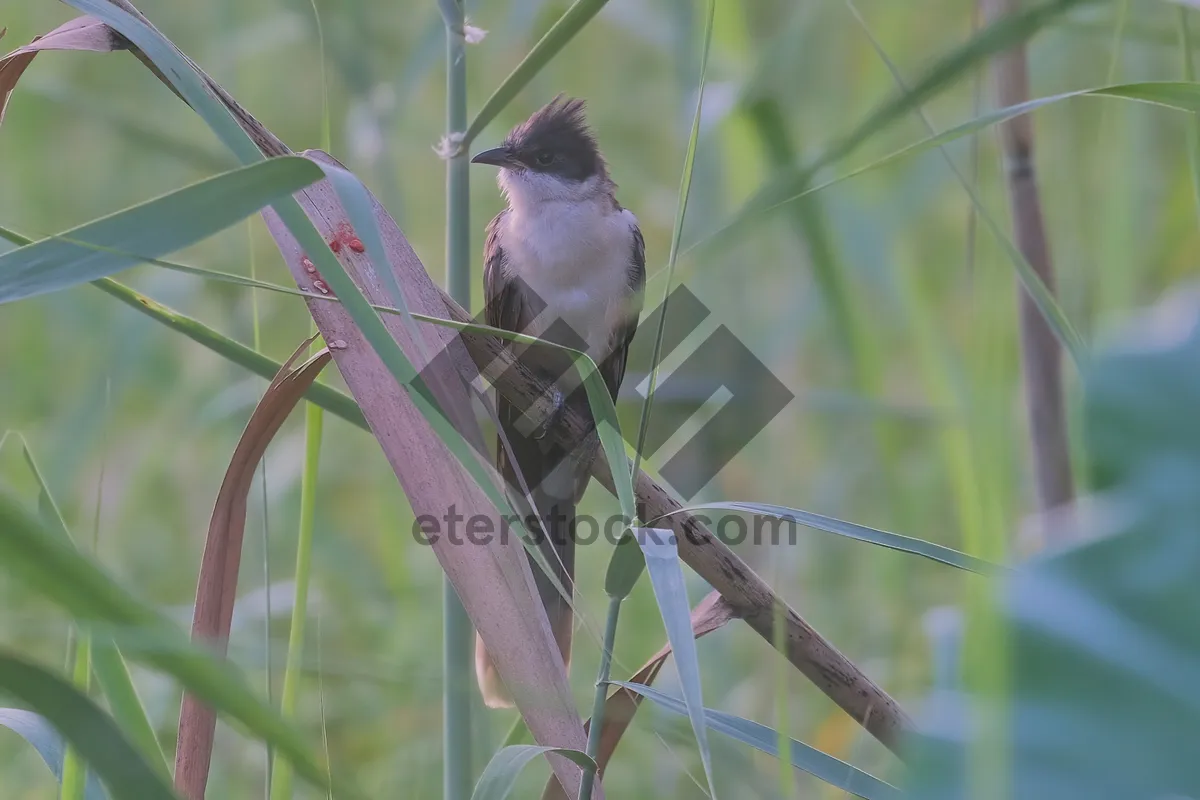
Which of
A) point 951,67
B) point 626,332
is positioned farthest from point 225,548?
point 626,332

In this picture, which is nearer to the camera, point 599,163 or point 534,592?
point 534,592

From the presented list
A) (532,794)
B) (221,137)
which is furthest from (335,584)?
(221,137)

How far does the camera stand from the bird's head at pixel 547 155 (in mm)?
3131

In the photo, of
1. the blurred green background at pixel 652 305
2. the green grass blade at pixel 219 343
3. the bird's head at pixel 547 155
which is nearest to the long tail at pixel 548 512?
the blurred green background at pixel 652 305

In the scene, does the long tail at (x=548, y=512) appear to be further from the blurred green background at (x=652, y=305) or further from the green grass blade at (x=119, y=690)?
the green grass blade at (x=119, y=690)

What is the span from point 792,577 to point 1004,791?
7.94 ft

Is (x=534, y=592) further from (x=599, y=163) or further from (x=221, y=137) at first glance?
(x=599, y=163)

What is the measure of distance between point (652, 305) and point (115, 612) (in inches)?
81.3

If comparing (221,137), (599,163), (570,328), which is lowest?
(221,137)

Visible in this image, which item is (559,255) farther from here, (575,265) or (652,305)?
(652,305)

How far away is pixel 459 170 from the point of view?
1.67 m

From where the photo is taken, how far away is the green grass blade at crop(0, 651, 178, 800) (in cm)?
79

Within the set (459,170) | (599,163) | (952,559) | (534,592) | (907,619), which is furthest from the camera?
(599,163)

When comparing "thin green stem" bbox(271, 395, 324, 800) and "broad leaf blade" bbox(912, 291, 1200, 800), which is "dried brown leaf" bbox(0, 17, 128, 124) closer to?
"thin green stem" bbox(271, 395, 324, 800)
